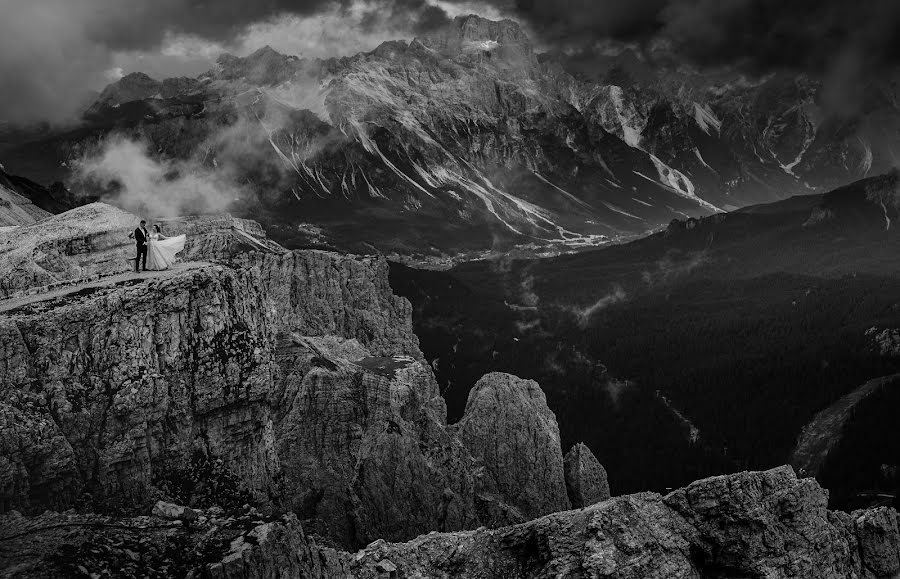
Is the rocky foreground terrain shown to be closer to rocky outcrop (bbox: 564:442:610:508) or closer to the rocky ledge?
the rocky ledge

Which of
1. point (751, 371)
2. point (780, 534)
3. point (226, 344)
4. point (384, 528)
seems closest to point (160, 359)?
point (226, 344)

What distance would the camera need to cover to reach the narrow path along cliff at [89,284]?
35.5 meters

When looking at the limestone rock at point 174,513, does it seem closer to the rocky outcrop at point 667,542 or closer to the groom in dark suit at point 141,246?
the rocky outcrop at point 667,542

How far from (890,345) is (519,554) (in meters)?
186

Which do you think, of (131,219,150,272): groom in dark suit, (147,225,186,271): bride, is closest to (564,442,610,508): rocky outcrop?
(147,225,186,271): bride

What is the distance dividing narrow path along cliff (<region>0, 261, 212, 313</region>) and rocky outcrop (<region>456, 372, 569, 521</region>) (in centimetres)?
5040

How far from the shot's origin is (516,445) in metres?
90.4

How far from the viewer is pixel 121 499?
33.6m

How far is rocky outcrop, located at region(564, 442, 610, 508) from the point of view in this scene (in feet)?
294

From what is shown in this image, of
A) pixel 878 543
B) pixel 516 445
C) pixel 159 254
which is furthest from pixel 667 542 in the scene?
pixel 516 445

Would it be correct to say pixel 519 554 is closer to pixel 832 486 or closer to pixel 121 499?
pixel 121 499

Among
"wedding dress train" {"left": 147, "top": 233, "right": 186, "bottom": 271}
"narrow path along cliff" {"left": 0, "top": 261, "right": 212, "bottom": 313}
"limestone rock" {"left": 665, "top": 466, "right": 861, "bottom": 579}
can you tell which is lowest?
"limestone rock" {"left": 665, "top": 466, "right": 861, "bottom": 579}

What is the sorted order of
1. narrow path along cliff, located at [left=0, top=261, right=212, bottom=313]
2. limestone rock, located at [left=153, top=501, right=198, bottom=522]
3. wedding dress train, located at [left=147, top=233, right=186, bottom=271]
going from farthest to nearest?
1. wedding dress train, located at [left=147, top=233, right=186, bottom=271]
2. narrow path along cliff, located at [left=0, top=261, right=212, bottom=313]
3. limestone rock, located at [left=153, top=501, right=198, bottom=522]

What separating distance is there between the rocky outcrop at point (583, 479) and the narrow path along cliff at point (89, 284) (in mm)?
61062
